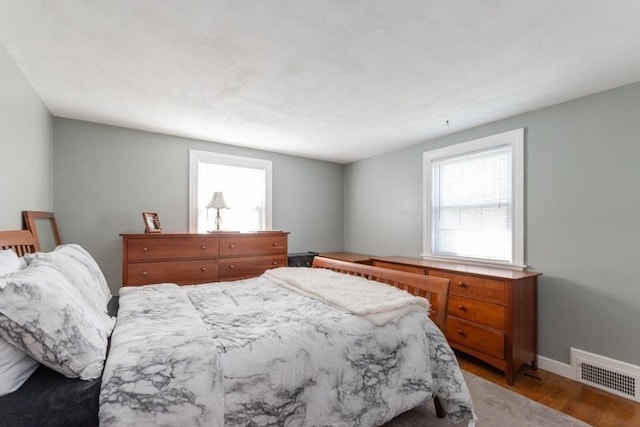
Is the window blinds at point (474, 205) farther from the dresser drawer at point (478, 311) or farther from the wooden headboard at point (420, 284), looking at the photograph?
the wooden headboard at point (420, 284)

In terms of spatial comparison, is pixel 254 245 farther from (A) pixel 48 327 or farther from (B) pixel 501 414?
(B) pixel 501 414

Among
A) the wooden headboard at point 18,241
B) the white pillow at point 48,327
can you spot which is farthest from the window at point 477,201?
the wooden headboard at point 18,241

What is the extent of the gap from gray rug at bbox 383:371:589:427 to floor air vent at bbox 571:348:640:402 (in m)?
0.64

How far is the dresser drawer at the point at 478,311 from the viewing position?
2440mm

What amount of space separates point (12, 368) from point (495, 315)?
294cm

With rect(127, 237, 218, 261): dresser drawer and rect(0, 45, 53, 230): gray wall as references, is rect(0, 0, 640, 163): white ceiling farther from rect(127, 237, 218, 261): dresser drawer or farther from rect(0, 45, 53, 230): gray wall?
rect(127, 237, 218, 261): dresser drawer

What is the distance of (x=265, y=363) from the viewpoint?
4.00 ft

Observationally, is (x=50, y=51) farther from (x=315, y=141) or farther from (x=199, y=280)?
(x=315, y=141)

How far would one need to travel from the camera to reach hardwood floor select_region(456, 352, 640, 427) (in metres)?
1.95

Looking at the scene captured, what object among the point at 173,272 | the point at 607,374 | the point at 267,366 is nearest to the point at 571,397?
the point at 607,374

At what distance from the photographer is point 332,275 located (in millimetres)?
2504

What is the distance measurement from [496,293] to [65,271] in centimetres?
297

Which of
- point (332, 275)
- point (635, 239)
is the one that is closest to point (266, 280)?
point (332, 275)

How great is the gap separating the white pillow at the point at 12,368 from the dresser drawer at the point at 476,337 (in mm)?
2921
